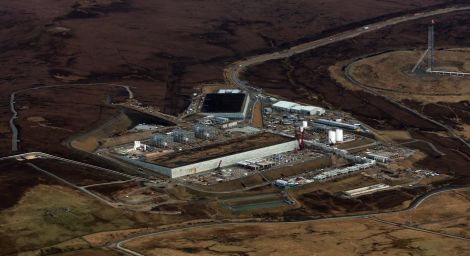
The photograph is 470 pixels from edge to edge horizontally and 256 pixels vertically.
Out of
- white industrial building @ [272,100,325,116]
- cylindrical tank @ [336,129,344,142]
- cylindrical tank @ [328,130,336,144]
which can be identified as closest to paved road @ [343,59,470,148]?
white industrial building @ [272,100,325,116]

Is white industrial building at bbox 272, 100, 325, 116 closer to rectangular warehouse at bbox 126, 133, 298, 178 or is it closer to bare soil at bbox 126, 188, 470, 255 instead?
rectangular warehouse at bbox 126, 133, 298, 178

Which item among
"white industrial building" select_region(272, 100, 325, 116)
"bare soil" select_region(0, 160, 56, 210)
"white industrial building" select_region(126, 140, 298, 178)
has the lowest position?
"white industrial building" select_region(272, 100, 325, 116)

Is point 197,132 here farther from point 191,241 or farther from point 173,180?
point 191,241

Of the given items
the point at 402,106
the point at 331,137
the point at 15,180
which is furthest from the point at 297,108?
the point at 15,180

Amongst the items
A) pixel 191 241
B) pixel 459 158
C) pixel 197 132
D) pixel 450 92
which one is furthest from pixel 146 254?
pixel 450 92

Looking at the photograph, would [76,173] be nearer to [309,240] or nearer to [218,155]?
[218,155]
